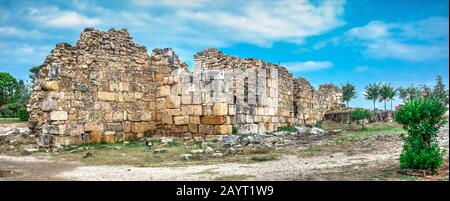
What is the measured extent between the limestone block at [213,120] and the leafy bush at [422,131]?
343 inches

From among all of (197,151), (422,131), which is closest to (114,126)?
(197,151)

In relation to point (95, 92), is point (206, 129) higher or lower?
lower

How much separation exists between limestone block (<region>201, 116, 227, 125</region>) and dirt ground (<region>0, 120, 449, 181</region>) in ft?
13.0

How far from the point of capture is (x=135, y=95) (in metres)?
16.8

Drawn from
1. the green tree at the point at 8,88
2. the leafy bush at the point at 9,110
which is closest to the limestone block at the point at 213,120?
the leafy bush at the point at 9,110

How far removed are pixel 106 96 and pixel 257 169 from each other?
8234mm

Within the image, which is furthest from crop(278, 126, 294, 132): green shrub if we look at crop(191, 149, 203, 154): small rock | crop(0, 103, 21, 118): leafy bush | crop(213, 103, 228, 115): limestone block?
crop(0, 103, 21, 118): leafy bush

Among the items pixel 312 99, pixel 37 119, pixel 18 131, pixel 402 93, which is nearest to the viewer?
pixel 37 119

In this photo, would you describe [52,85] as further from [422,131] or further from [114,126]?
[422,131]
